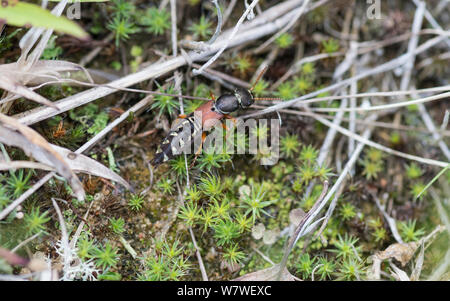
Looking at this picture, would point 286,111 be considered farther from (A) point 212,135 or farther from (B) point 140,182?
(B) point 140,182

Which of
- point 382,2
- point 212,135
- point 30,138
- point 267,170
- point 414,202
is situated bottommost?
point 414,202

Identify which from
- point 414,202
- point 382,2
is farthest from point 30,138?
point 382,2

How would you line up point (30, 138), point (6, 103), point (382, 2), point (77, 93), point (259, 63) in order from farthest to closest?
point (382, 2), point (259, 63), point (77, 93), point (6, 103), point (30, 138)

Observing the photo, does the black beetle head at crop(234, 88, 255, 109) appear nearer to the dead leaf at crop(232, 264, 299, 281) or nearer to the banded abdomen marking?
the banded abdomen marking

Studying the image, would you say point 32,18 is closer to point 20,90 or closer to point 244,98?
point 20,90

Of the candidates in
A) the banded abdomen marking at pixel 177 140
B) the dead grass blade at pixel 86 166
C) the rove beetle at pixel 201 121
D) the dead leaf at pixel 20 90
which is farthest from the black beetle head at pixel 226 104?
the dead leaf at pixel 20 90

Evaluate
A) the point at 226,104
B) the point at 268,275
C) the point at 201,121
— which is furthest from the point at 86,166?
the point at 268,275
